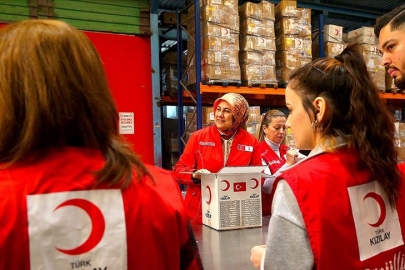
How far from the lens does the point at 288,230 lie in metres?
1.00

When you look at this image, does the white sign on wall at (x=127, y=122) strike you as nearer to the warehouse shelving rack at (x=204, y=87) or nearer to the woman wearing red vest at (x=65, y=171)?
the warehouse shelving rack at (x=204, y=87)

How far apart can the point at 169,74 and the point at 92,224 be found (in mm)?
4597

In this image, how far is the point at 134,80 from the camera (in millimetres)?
4727

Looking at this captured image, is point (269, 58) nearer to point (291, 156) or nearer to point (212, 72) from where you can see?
point (212, 72)

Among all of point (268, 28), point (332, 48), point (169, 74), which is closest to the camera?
point (268, 28)

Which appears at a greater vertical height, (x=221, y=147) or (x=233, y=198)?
(x=221, y=147)

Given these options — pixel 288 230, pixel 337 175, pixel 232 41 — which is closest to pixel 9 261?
pixel 288 230

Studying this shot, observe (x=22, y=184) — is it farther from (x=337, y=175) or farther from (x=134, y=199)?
(x=337, y=175)

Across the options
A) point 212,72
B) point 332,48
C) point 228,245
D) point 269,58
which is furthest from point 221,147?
point 332,48

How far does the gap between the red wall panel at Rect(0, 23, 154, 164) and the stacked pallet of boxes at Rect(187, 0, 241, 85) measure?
2.97 ft

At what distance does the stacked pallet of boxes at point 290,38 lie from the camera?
4.84 m

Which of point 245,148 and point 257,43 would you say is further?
point 257,43

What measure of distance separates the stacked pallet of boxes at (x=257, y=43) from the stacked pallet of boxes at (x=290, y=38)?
0.85ft

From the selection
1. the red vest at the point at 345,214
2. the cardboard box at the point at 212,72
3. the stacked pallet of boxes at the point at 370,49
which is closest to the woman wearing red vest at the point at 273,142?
the cardboard box at the point at 212,72
